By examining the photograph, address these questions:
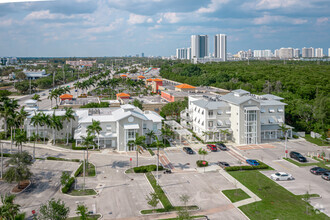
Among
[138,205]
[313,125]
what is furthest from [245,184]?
[313,125]

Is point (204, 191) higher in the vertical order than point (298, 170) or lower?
lower

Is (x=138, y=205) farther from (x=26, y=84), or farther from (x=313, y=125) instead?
(x=26, y=84)

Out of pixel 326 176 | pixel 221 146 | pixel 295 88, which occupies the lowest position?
pixel 326 176

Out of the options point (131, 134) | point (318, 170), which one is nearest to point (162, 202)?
point (131, 134)

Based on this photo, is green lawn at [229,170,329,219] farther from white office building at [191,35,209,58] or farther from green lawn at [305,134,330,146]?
white office building at [191,35,209,58]

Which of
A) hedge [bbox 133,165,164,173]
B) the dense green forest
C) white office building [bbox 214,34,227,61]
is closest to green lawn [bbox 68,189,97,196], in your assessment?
hedge [bbox 133,165,164,173]

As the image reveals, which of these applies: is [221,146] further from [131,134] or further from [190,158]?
[131,134]

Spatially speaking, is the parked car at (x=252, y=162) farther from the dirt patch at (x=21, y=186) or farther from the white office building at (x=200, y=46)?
the white office building at (x=200, y=46)

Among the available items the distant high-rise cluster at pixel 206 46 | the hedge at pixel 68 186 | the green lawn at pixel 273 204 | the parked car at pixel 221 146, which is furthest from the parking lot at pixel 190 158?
the distant high-rise cluster at pixel 206 46
